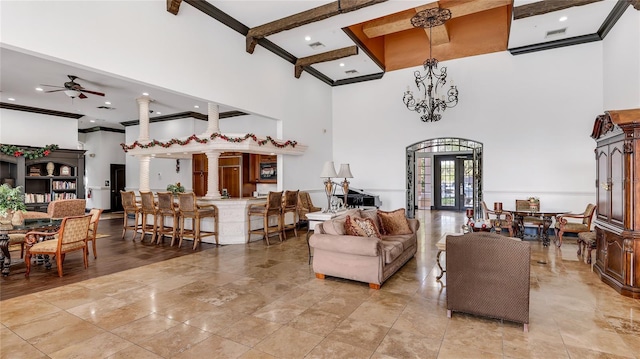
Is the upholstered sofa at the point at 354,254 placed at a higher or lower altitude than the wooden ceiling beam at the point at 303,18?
lower

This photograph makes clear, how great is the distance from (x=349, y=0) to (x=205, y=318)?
5.48 m

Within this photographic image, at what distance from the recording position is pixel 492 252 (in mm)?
2908

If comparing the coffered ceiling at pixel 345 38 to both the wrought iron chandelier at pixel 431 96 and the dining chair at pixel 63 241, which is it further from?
A: the dining chair at pixel 63 241

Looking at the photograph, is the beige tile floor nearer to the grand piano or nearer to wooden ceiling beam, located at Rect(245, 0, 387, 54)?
the grand piano

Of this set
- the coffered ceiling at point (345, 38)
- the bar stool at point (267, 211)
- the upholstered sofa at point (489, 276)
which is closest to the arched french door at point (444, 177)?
the coffered ceiling at point (345, 38)

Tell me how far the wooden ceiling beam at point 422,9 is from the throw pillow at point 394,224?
14.3 feet

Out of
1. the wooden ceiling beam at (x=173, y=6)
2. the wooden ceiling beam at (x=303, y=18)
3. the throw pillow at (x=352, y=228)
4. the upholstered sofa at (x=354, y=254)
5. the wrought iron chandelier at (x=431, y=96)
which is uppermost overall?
the wooden ceiling beam at (x=303, y=18)

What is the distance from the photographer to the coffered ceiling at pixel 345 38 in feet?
19.2

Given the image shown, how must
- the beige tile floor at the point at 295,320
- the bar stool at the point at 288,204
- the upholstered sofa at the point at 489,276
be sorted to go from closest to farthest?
the beige tile floor at the point at 295,320, the upholstered sofa at the point at 489,276, the bar stool at the point at 288,204

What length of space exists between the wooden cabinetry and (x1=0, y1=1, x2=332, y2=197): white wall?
7.16 metres

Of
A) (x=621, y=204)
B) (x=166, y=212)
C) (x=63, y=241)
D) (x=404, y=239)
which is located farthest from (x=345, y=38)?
(x=63, y=241)

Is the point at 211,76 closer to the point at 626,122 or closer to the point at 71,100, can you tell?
the point at 71,100

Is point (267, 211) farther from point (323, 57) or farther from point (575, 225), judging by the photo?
point (575, 225)

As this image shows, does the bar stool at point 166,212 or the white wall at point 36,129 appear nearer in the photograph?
the bar stool at point 166,212
